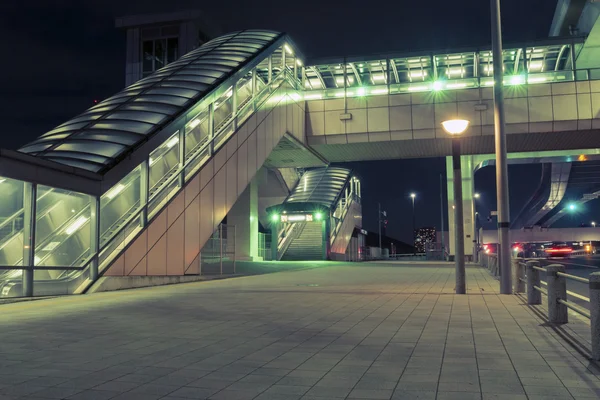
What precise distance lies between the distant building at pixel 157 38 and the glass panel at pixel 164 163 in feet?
113

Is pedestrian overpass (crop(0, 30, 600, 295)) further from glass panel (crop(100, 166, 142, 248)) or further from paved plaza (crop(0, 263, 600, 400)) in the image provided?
paved plaza (crop(0, 263, 600, 400))

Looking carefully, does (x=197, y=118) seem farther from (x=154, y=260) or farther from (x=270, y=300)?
(x=270, y=300)

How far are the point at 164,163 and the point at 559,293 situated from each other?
550 inches

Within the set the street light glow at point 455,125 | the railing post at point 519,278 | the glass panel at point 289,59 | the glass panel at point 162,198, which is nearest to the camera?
the street light glow at point 455,125

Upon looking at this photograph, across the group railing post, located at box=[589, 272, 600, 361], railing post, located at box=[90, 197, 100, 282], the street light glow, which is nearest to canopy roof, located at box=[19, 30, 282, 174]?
railing post, located at box=[90, 197, 100, 282]

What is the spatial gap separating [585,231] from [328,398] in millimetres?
96025

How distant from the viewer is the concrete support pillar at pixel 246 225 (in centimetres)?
3653

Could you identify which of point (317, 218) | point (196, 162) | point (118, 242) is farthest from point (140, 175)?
point (317, 218)

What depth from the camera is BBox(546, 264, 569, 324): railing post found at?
27.4ft

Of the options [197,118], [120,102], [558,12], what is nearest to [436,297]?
[197,118]

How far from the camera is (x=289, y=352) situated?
6.59m

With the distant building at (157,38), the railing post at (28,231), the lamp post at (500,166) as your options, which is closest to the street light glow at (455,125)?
the lamp post at (500,166)

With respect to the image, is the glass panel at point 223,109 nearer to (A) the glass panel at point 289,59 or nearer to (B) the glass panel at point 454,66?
(A) the glass panel at point 289,59

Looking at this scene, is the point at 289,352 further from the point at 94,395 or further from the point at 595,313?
the point at 595,313
